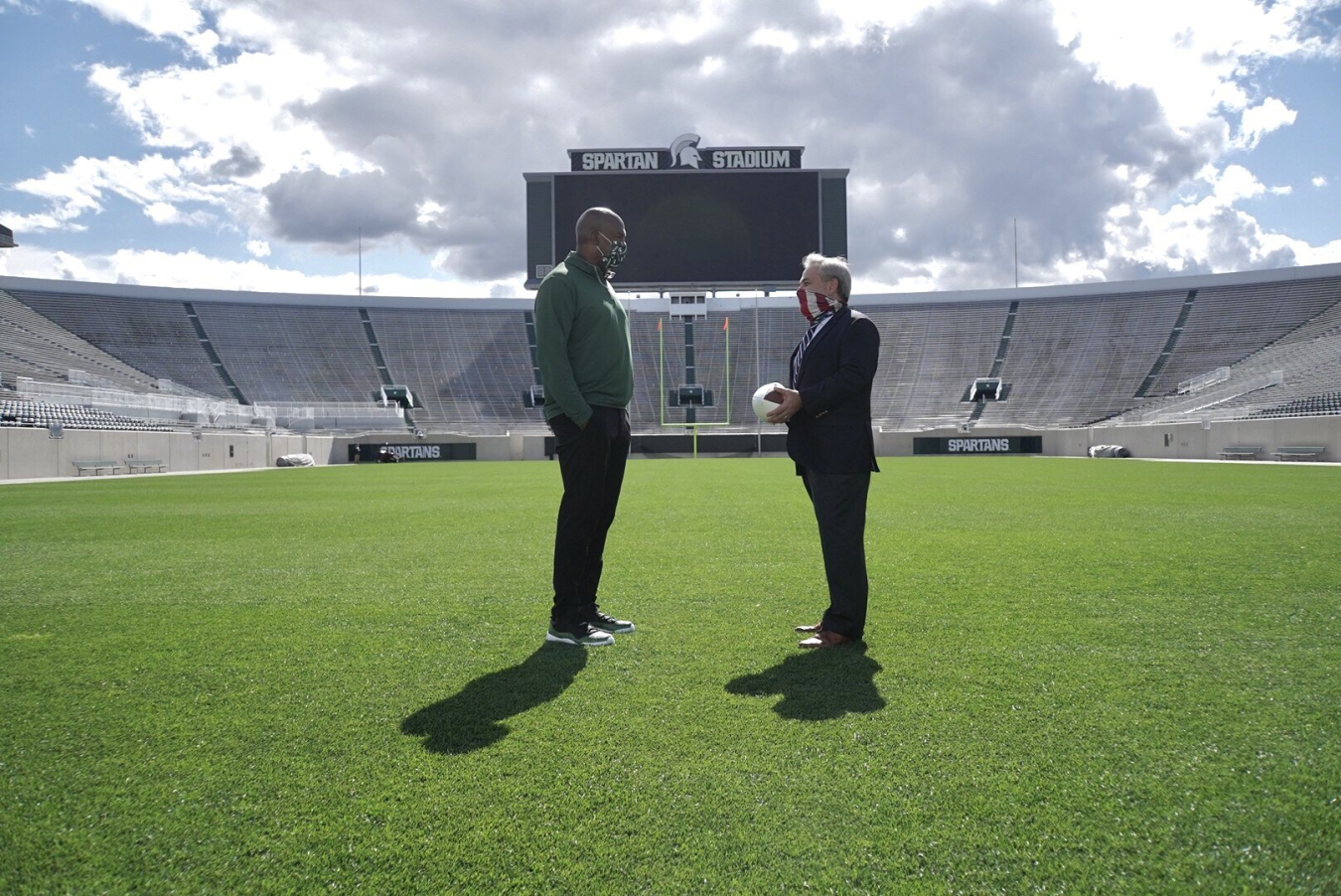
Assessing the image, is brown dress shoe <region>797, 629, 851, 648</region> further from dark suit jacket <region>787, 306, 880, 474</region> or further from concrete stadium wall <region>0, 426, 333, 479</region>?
concrete stadium wall <region>0, 426, 333, 479</region>

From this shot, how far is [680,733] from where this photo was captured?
7.03ft

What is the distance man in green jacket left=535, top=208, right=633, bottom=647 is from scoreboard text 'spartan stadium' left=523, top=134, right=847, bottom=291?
30.5 meters

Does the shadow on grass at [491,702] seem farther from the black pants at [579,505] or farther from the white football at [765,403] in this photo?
the white football at [765,403]

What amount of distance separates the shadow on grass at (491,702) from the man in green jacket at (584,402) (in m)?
0.33

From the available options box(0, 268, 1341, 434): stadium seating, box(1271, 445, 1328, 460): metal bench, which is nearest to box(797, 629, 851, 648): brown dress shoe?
box(1271, 445, 1328, 460): metal bench

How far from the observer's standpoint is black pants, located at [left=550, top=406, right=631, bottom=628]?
3.28 m

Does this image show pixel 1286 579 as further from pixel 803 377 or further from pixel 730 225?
Result: pixel 730 225

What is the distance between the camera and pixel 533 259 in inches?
1336

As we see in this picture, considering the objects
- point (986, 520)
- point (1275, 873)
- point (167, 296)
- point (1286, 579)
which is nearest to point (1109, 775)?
point (1275, 873)

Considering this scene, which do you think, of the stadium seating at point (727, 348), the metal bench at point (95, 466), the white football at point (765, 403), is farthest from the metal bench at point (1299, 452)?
the metal bench at point (95, 466)

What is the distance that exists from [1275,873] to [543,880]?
134 cm

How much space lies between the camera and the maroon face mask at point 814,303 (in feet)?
11.2

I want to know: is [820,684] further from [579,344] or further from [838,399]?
[579,344]

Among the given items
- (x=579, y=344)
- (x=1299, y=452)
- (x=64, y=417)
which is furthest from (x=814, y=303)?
(x=64, y=417)
